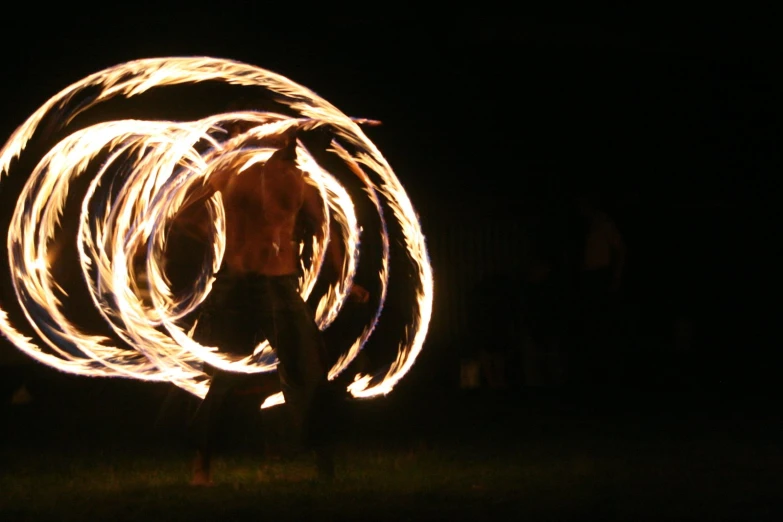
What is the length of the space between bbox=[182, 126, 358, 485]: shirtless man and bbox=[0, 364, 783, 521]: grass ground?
1.18 ft

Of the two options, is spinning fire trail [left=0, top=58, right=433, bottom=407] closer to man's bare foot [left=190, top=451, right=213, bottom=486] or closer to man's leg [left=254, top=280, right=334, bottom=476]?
man's leg [left=254, top=280, right=334, bottom=476]

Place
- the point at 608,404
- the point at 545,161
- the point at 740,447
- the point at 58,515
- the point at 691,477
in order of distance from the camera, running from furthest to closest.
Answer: the point at 545,161 → the point at 608,404 → the point at 740,447 → the point at 691,477 → the point at 58,515

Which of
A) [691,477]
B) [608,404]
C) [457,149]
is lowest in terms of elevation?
[608,404]

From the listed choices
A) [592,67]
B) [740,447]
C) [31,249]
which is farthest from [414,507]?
[592,67]

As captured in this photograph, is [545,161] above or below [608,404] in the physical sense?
A: above

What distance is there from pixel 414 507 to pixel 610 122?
8039 millimetres

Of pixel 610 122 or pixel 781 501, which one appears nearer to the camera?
pixel 781 501

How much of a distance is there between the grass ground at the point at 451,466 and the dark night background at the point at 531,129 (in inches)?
114

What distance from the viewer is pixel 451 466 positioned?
6.93 metres

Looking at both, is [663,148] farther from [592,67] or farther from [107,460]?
[107,460]

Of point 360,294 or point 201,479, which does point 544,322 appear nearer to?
point 360,294

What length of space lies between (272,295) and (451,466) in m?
1.41

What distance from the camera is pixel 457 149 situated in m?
12.8

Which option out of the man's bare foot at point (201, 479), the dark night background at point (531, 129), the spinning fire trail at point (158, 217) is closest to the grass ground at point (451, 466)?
the man's bare foot at point (201, 479)
